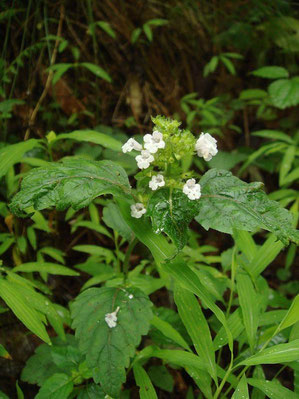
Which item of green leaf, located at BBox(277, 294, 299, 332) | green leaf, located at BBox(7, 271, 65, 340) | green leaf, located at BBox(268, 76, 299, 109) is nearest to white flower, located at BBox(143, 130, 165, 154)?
green leaf, located at BBox(277, 294, 299, 332)

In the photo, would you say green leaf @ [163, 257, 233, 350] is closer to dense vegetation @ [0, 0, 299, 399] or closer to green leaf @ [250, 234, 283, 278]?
dense vegetation @ [0, 0, 299, 399]

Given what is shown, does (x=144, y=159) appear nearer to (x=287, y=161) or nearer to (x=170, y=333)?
(x=170, y=333)

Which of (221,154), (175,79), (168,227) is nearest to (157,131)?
(168,227)

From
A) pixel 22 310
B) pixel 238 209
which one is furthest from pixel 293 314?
pixel 22 310

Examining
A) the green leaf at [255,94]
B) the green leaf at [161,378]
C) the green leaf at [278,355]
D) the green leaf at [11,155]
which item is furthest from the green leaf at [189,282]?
the green leaf at [255,94]

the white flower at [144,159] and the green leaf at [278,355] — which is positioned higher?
the white flower at [144,159]

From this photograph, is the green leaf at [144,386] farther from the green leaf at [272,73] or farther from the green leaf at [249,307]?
the green leaf at [272,73]

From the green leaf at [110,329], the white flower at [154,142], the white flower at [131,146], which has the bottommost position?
the green leaf at [110,329]
